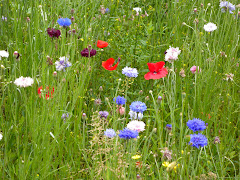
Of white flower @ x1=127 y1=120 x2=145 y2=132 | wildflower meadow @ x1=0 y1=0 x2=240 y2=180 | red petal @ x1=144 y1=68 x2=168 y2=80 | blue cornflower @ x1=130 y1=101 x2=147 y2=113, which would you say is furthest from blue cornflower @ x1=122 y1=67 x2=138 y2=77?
white flower @ x1=127 y1=120 x2=145 y2=132

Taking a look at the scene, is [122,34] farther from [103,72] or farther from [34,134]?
[34,134]

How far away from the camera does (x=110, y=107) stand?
5.09 feet

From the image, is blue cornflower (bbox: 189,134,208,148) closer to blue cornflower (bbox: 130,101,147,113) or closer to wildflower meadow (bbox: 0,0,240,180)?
wildflower meadow (bbox: 0,0,240,180)

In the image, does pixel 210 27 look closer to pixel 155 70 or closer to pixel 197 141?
pixel 155 70

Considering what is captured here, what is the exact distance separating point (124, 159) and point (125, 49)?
3.65 feet

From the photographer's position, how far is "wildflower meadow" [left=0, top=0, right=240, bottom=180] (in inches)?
57.7

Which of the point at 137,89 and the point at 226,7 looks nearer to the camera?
the point at 137,89

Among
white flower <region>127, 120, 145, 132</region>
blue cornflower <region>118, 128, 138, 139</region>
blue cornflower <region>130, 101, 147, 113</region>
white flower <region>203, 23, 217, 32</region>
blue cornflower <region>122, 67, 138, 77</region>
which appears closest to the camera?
blue cornflower <region>118, 128, 138, 139</region>

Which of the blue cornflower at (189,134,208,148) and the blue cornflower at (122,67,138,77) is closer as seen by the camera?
the blue cornflower at (189,134,208,148)

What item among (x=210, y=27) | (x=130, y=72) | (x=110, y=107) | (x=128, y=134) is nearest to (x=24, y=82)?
(x=110, y=107)

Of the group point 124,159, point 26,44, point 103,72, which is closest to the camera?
point 124,159

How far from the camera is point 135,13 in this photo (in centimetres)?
276

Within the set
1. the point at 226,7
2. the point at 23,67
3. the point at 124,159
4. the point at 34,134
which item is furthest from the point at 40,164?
the point at 226,7

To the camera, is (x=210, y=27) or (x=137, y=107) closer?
(x=137, y=107)
